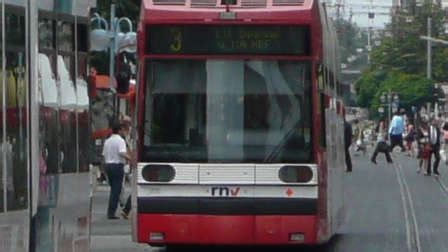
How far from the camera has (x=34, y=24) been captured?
9234mm

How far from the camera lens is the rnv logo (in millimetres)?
17016

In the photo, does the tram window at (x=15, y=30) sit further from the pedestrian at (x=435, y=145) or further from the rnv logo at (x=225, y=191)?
the pedestrian at (x=435, y=145)

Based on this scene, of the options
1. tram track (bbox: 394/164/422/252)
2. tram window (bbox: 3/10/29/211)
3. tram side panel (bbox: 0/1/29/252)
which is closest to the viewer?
tram side panel (bbox: 0/1/29/252)

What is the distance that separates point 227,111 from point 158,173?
1.05m

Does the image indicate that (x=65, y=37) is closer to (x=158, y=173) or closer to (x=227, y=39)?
(x=158, y=173)

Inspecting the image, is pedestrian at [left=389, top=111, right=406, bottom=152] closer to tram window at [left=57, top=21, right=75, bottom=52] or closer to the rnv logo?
the rnv logo

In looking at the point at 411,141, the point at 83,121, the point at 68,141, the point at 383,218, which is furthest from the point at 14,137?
the point at 411,141

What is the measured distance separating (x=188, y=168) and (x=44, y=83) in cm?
744

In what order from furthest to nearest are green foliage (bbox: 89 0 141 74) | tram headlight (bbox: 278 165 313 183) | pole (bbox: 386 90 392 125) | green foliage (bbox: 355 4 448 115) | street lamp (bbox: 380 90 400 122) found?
green foliage (bbox: 355 4 448 115) < pole (bbox: 386 90 392 125) < street lamp (bbox: 380 90 400 122) < green foliage (bbox: 89 0 141 74) < tram headlight (bbox: 278 165 313 183)

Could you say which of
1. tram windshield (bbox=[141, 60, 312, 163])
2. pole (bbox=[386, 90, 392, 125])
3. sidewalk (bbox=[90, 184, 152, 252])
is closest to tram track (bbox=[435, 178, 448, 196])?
sidewalk (bbox=[90, 184, 152, 252])

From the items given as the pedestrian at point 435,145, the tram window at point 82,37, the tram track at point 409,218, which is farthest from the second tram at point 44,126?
the pedestrian at point 435,145

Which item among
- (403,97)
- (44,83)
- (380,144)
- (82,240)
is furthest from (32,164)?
(403,97)

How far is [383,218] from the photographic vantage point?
26.5m

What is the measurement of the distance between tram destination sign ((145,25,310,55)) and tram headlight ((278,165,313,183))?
4.33ft
